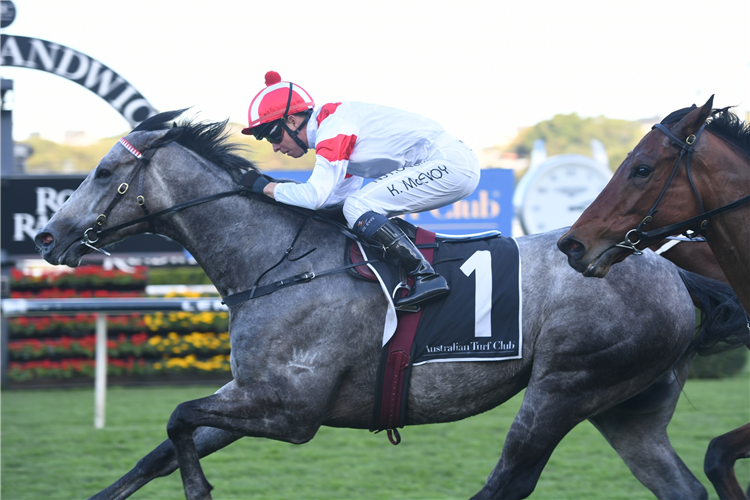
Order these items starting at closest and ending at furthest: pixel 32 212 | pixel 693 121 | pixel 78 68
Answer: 1. pixel 693 121
2. pixel 32 212
3. pixel 78 68

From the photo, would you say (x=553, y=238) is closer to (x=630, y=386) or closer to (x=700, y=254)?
(x=630, y=386)

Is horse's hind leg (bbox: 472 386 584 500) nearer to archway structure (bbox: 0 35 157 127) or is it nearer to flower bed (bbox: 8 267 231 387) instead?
archway structure (bbox: 0 35 157 127)

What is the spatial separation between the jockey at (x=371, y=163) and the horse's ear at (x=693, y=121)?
838 mm

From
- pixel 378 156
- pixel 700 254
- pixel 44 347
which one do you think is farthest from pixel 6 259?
pixel 700 254

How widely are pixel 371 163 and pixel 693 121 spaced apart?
1.27 meters

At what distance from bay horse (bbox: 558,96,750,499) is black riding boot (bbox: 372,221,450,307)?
1.69 feet

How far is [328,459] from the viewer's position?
205 inches

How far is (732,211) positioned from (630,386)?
0.79 metres

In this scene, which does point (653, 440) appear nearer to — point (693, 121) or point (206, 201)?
point (693, 121)

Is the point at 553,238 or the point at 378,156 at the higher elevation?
the point at 378,156

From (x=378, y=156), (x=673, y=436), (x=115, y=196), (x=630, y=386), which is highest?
(x=378, y=156)

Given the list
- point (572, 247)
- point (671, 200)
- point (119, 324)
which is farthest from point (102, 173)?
point (119, 324)

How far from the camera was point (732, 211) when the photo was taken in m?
2.55

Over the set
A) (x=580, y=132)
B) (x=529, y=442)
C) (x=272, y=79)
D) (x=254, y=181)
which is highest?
(x=272, y=79)
